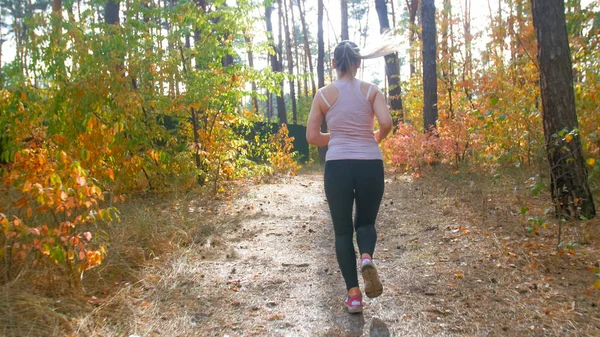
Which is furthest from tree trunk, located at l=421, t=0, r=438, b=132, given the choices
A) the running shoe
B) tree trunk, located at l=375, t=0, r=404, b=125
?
the running shoe

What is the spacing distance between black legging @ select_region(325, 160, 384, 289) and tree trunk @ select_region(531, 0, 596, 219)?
96.1 inches

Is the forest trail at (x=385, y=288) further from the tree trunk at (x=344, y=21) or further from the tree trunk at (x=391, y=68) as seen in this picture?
the tree trunk at (x=344, y=21)

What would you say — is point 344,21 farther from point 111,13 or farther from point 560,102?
point 560,102

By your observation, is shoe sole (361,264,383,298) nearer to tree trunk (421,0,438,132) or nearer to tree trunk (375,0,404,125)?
tree trunk (421,0,438,132)

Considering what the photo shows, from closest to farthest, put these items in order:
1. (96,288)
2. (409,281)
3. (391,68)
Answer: (96,288), (409,281), (391,68)

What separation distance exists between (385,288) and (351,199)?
1044 millimetres

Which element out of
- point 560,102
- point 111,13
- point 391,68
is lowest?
point 560,102

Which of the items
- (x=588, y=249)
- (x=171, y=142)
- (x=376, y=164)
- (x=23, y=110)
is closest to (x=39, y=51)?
(x=23, y=110)

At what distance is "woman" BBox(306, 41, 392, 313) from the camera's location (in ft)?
9.70

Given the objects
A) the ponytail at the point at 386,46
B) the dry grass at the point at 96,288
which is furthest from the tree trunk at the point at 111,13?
the dry grass at the point at 96,288

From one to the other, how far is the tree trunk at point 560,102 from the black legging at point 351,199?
2441mm

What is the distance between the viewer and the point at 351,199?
9.89ft

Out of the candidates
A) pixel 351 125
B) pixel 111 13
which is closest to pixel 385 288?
pixel 351 125

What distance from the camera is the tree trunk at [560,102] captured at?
15.1 ft
